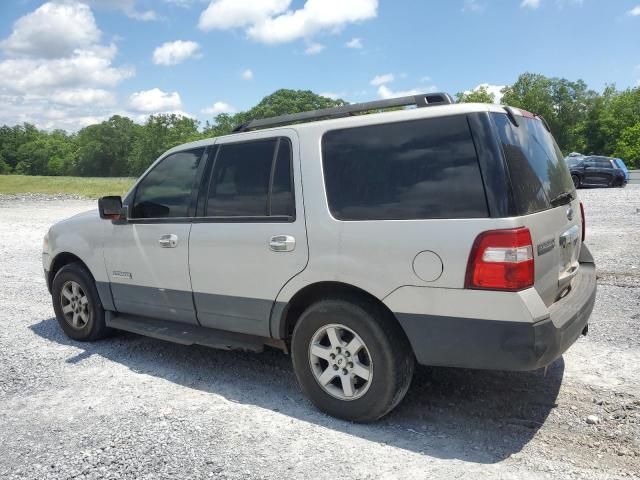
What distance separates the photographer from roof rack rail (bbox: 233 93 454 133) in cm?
347

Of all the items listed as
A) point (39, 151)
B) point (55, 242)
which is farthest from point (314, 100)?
point (55, 242)

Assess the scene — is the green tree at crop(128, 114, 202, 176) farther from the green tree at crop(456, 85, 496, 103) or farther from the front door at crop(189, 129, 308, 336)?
the front door at crop(189, 129, 308, 336)

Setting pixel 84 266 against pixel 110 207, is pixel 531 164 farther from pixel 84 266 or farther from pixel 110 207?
pixel 84 266

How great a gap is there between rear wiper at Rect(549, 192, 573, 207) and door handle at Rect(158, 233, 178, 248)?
9.50ft

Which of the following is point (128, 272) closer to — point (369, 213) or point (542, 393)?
point (369, 213)

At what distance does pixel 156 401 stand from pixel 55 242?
251cm

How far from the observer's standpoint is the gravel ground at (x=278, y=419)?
9.77ft

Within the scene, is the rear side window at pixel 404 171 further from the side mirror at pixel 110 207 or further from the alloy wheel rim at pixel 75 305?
the alloy wheel rim at pixel 75 305

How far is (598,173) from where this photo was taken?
23.0 metres

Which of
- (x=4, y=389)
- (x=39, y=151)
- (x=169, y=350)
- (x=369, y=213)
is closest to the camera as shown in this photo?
(x=369, y=213)

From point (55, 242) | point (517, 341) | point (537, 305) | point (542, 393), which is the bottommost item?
point (542, 393)

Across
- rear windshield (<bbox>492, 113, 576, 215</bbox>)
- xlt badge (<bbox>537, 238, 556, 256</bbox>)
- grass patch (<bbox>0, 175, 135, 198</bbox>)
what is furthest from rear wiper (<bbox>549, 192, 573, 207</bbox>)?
grass patch (<bbox>0, 175, 135, 198</bbox>)

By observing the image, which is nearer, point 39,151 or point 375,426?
point 375,426

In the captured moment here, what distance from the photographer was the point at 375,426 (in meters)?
3.42
